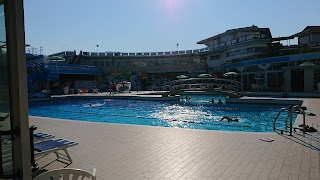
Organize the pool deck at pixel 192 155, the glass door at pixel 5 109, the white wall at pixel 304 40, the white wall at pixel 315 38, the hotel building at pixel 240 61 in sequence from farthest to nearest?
the white wall at pixel 304 40
the white wall at pixel 315 38
the hotel building at pixel 240 61
the pool deck at pixel 192 155
the glass door at pixel 5 109

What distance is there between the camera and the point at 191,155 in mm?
4539

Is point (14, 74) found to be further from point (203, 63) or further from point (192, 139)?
point (203, 63)

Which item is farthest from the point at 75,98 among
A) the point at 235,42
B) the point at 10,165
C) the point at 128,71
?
the point at 10,165

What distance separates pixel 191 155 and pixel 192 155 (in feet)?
0.06

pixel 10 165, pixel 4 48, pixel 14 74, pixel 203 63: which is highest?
pixel 203 63

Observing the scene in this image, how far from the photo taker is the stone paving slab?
3.68m

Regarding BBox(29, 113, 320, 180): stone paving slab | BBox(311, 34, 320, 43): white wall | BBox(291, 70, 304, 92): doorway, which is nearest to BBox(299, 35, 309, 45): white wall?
BBox(311, 34, 320, 43): white wall

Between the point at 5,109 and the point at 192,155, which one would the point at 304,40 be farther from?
the point at 5,109

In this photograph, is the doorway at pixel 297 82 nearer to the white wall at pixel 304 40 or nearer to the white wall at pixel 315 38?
the white wall at pixel 315 38

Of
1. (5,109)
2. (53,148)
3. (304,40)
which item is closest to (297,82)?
(304,40)

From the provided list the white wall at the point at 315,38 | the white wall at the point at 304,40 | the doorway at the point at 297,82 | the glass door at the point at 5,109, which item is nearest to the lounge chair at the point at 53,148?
the glass door at the point at 5,109

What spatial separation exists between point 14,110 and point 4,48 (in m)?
0.42

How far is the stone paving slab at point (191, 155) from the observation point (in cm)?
368

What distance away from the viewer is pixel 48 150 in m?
3.93
